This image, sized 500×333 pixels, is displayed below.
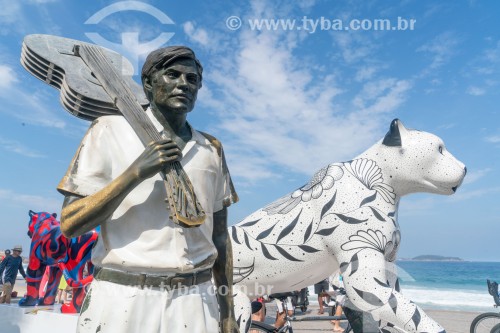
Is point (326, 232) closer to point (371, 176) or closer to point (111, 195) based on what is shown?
point (371, 176)

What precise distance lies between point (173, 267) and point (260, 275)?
5.57 feet

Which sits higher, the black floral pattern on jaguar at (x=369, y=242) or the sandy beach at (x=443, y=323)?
the black floral pattern on jaguar at (x=369, y=242)

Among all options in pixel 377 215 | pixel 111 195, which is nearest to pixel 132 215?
pixel 111 195

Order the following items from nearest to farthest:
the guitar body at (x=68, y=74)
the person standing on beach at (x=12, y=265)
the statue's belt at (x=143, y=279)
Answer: the statue's belt at (x=143, y=279) < the guitar body at (x=68, y=74) < the person standing on beach at (x=12, y=265)

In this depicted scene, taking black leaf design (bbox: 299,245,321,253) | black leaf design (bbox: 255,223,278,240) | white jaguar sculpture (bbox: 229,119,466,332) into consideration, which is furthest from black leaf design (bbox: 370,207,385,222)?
black leaf design (bbox: 255,223,278,240)

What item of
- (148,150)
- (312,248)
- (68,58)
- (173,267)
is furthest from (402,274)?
(68,58)

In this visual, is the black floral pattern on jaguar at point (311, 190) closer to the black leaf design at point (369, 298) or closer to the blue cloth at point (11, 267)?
the black leaf design at point (369, 298)

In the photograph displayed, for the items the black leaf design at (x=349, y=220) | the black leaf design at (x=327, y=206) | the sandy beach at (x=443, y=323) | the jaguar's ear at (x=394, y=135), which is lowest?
the sandy beach at (x=443, y=323)

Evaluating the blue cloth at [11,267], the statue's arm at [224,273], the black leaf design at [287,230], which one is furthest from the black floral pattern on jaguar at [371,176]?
the blue cloth at [11,267]

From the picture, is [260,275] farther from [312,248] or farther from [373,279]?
[373,279]

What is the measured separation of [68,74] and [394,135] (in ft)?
8.90

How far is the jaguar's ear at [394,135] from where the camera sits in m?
3.08

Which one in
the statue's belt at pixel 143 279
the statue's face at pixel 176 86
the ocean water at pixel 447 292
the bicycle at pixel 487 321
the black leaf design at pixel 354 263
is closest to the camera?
the statue's belt at pixel 143 279

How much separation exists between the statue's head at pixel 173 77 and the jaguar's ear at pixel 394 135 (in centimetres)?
202
